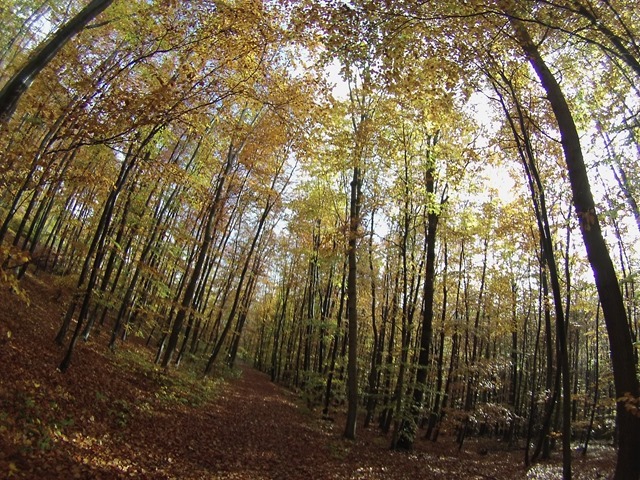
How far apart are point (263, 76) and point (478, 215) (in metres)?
14.1

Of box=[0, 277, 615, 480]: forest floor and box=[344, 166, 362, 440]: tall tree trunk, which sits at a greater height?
box=[344, 166, 362, 440]: tall tree trunk

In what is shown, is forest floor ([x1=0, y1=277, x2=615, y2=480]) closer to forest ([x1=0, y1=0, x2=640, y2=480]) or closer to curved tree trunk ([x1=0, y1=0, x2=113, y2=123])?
forest ([x1=0, y1=0, x2=640, y2=480])

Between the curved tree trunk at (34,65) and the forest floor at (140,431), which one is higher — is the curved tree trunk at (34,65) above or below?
above

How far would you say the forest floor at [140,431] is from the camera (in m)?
5.43

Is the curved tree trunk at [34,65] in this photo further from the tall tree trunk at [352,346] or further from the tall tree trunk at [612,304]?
the tall tree trunk at [352,346]

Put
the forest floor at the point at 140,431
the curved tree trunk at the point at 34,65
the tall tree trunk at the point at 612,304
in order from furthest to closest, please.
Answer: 1. the forest floor at the point at 140,431
2. the tall tree trunk at the point at 612,304
3. the curved tree trunk at the point at 34,65

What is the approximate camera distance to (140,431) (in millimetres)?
7586

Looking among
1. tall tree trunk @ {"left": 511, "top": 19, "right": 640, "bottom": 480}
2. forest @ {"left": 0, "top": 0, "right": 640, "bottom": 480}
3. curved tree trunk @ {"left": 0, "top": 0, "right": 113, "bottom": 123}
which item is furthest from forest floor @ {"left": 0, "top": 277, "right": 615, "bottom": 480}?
tall tree trunk @ {"left": 511, "top": 19, "right": 640, "bottom": 480}

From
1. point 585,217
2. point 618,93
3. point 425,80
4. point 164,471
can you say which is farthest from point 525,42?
point 164,471

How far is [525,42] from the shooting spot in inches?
Answer: 252

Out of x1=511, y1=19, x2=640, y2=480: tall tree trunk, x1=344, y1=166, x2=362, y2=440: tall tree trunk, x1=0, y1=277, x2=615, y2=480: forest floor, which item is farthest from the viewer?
x1=344, y1=166, x2=362, y2=440: tall tree trunk

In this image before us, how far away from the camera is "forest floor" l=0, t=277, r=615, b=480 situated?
5.43m

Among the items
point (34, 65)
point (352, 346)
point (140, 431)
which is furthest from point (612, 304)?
point (140, 431)

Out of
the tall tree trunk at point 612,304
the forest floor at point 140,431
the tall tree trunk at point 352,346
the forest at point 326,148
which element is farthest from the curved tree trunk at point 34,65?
the tall tree trunk at point 352,346
